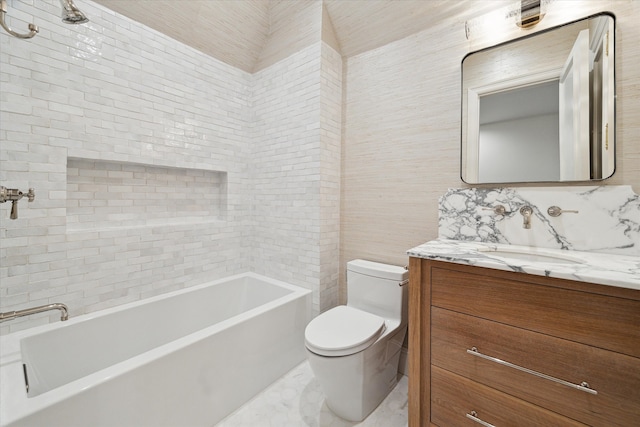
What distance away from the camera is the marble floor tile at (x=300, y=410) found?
4.84ft

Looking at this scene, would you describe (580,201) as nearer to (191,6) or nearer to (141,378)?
(141,378)

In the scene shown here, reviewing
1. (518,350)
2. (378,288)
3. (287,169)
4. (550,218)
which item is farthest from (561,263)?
(287,169)

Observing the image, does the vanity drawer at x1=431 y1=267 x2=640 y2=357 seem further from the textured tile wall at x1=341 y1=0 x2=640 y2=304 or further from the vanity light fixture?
the vanity light fixture

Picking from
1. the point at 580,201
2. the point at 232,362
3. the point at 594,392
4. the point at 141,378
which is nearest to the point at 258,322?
the point at 232,362

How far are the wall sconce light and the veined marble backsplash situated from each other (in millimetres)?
895

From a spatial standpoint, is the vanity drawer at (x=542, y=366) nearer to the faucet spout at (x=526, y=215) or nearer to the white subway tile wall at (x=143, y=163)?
the faucet spout at (x=526, y=215)

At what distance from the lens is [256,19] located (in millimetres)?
2205

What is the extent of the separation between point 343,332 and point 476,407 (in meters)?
0.66

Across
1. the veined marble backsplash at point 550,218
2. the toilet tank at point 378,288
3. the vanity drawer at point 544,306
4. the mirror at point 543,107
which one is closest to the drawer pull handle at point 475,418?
the vanity drawer at point 544,306

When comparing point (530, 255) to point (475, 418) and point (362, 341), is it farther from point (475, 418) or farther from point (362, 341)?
point (362, 341)

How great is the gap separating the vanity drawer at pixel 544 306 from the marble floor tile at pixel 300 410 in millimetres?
865

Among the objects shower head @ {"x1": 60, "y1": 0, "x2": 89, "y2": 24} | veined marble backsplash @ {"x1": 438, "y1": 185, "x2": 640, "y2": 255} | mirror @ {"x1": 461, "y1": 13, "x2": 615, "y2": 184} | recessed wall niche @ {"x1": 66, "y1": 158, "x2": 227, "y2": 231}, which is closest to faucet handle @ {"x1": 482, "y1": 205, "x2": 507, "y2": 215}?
veined marble backsplash @ {"x1": 438, "y1": 185, "x2": 640, "y2": 255}

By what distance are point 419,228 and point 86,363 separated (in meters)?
2.17

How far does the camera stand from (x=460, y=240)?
159 cm
